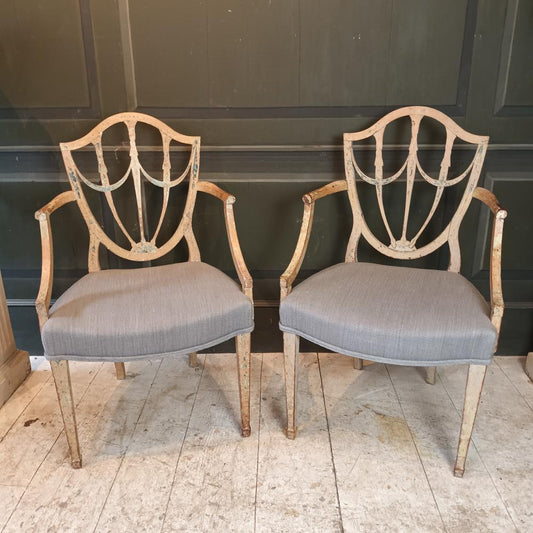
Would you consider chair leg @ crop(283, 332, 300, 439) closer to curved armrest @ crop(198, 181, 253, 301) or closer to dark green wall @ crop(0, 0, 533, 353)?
curved armrest @ crop(198, 181, 253, 301)

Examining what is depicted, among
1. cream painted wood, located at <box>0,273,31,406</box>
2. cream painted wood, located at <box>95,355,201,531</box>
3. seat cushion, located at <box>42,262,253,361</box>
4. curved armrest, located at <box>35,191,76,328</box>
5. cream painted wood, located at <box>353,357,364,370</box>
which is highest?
curved armrest, located at <box>35,191,76,328</box>

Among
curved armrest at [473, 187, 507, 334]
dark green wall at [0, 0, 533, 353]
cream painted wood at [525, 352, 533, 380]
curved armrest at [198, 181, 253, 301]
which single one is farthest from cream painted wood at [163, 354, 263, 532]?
cream painted wood at [525, 352, 533, 380]

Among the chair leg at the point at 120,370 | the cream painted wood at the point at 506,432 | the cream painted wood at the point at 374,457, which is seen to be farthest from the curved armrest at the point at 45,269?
the cream painted wood at the point at 506,432

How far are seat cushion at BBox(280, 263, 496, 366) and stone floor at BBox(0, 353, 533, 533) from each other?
1.22ft

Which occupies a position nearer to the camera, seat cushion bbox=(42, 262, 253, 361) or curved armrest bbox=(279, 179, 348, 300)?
seat cushion bbox=(42, 262, 253, 361)

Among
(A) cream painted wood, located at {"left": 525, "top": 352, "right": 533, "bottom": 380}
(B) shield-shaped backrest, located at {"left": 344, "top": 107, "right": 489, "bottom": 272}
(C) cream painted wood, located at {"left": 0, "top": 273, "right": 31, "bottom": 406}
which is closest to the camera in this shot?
(B) shield-shaped backrest, located at {"left": 344, "top": 107, "right": 489, "bottom": 272}

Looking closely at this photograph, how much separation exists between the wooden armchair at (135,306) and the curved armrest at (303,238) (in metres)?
0.11

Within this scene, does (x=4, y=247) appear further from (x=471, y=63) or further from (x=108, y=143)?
(x=471, y=63)

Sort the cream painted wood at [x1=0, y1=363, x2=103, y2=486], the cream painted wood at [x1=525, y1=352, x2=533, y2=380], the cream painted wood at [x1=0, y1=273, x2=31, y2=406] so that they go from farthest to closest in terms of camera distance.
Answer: the cream painted wood at [x1=525, y1=352, x2=533, y2=380] → the cream painted wood at [x1=0, y1=273, x2=31, y2=406] → the cream painted wood at [x1=0, y1=363, x2=103, y2=486]

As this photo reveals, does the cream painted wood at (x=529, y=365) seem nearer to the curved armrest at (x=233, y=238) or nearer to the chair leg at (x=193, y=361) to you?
the curved armrest at (x=233, y=238)

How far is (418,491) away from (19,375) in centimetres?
147

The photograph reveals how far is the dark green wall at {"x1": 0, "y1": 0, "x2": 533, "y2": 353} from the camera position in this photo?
172 cm

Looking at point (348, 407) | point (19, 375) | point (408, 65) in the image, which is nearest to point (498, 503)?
point (348, 407)

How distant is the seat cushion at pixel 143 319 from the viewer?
4.35 ft
